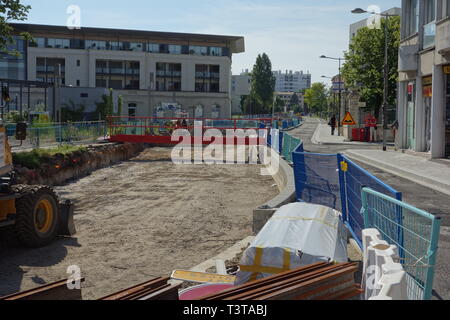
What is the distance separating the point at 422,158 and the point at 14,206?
63.8 ft

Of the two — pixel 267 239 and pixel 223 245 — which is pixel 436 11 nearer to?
pixel 223 245

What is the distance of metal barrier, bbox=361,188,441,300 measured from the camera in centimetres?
484

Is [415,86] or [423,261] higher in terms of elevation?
[415,86]

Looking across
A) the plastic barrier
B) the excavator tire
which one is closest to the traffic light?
the excavator tire

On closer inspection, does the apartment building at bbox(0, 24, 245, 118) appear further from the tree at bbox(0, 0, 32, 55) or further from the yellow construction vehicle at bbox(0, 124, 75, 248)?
the yellow construction vehicle at bbox(0, 124, 75, 248)

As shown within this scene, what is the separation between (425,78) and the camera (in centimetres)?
2638

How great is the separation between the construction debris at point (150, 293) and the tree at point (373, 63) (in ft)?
138

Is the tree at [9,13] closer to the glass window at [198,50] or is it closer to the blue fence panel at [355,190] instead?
the blue fence panel at [355,190]

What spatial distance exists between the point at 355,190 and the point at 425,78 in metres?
19.4
